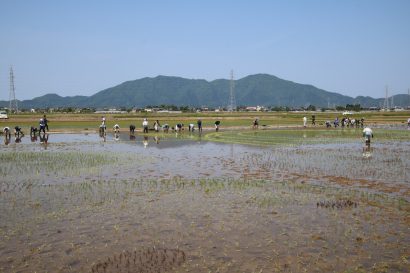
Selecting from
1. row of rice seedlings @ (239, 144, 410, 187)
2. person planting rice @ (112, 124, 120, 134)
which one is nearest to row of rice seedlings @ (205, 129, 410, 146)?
row of rice seedlings @ (239, 144, 410, 187)

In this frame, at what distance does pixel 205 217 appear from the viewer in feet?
39.3

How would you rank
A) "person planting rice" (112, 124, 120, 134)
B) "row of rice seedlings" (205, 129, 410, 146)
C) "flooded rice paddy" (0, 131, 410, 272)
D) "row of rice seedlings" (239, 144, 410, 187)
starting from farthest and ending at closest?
"person planting rice" (112, 124, 120, 134) → "row of rice seedlings" (205, 129, 410, 146) → "row of rice seedlings" (239, 144, 410, 187) → "flooded rice paddy" (0, 131, 410, 272)

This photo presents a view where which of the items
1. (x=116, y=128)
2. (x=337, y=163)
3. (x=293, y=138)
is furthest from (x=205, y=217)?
(x=116, y=128)

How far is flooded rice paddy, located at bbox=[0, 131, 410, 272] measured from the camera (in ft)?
28.3

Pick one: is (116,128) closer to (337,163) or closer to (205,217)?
(337,163)

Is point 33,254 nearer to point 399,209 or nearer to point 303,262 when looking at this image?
point 303,262

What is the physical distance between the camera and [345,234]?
10.3m

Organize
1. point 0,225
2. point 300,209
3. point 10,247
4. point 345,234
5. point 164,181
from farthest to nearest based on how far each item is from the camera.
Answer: point 164,181
point 300,209
point 0,225
point 345,234
point 10,247

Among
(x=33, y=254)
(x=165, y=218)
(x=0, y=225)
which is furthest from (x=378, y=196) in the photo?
(x=0, y=225)

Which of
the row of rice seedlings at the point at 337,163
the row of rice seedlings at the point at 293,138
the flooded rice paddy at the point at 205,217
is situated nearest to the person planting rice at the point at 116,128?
the row of rice seedlings at the point at 293,138

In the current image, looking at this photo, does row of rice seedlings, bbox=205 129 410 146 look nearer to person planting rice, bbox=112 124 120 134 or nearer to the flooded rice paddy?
person planting rice, bbox=112 124 120 134

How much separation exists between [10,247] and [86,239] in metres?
1.85

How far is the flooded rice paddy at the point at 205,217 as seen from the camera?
28.3ft

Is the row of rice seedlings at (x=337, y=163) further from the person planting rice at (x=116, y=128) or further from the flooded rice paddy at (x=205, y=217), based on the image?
the person planting rice at (x=116, y=128)
